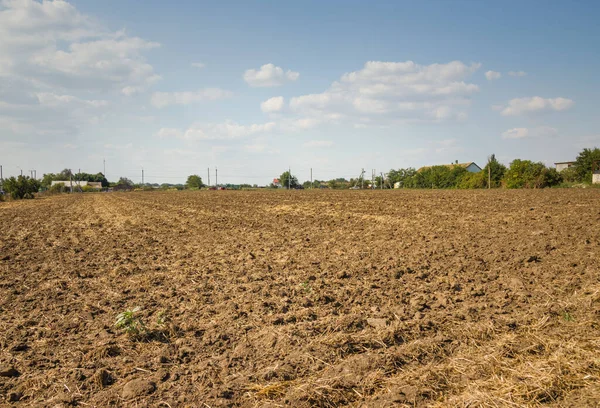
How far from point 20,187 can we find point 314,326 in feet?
209

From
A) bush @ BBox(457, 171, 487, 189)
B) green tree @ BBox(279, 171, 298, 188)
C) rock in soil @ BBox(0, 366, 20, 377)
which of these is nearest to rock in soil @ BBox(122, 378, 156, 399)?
rock in soil @ BBox(0, 366, 20, 377)

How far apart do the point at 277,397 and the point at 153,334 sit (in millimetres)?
2093

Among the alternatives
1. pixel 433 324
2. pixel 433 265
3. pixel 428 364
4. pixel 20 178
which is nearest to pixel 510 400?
pixel 428 364

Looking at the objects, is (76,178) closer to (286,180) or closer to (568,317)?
(286,180)

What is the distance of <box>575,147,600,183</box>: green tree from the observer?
192 ft

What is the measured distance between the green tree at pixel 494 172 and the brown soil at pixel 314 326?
5827cm

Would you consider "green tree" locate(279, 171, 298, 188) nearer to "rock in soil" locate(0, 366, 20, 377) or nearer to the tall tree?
the tall tree

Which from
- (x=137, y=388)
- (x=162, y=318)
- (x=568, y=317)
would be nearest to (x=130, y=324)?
(x=162, y=318)

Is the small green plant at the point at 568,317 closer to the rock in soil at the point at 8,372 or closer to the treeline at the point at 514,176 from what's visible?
the rock in soil at the point at 8,372

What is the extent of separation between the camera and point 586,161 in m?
60.4

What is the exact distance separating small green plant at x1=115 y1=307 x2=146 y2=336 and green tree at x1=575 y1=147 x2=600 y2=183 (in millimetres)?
69386

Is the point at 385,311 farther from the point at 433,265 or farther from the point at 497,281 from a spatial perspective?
the point at 433,265

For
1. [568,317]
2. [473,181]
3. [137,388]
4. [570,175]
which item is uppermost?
[570,175]

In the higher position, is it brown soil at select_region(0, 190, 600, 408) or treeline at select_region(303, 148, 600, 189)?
treeline at select_region(303, 148, 600, 189)
